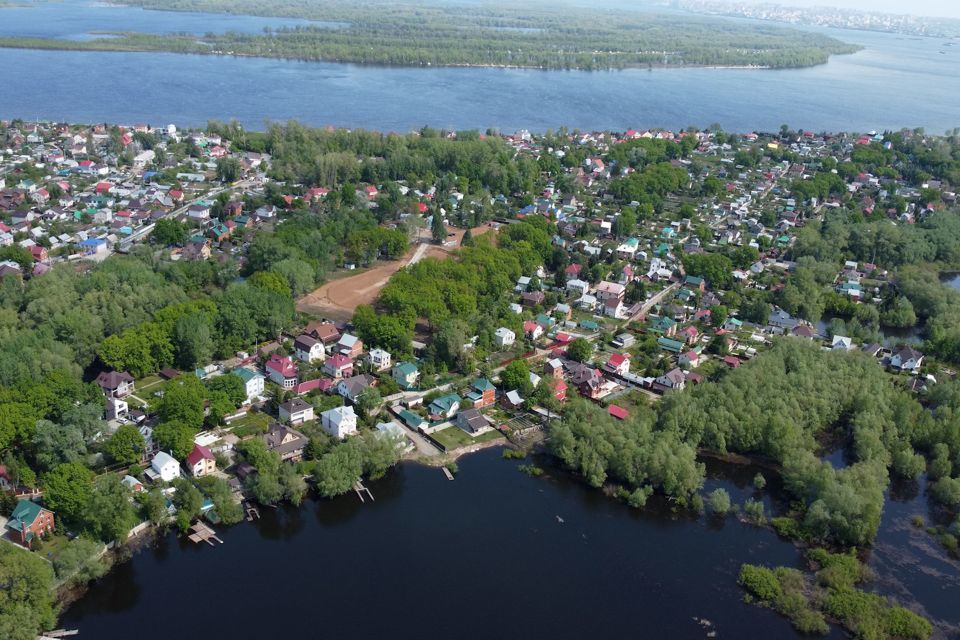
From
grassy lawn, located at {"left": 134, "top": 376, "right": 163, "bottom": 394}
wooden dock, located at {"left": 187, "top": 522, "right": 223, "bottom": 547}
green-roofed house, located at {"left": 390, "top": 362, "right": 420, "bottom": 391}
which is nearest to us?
wooden dock, located at {"left": 187, "top": 522, "right": 223, "bottom": 547}

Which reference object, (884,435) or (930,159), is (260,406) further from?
(930,159)

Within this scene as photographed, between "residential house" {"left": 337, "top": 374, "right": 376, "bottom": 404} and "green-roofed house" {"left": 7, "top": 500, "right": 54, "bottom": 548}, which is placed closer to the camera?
"green-roofed house" {"left": 7, "top": 500, "right": 54, "bottom": 548}

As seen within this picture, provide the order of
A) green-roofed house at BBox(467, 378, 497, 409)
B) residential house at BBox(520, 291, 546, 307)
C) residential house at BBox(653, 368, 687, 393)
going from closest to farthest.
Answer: green-roofed house at BBox(467, 378, 497, 409), residential house at BBox(653, 368, 687, 393), residential house at BBox(520, 291, 546, 307)

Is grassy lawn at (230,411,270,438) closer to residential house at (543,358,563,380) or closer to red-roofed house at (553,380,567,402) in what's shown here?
red-roofed house at (553,380,567,402)

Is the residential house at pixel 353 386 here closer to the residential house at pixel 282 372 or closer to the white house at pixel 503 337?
the residential house at pixel 282 372

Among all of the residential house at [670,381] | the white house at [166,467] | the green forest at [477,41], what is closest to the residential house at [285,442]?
the white house at [166,467]

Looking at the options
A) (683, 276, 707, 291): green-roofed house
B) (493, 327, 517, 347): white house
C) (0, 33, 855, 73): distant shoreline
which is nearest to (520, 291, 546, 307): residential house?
(493, 327, 517, 347): white house
